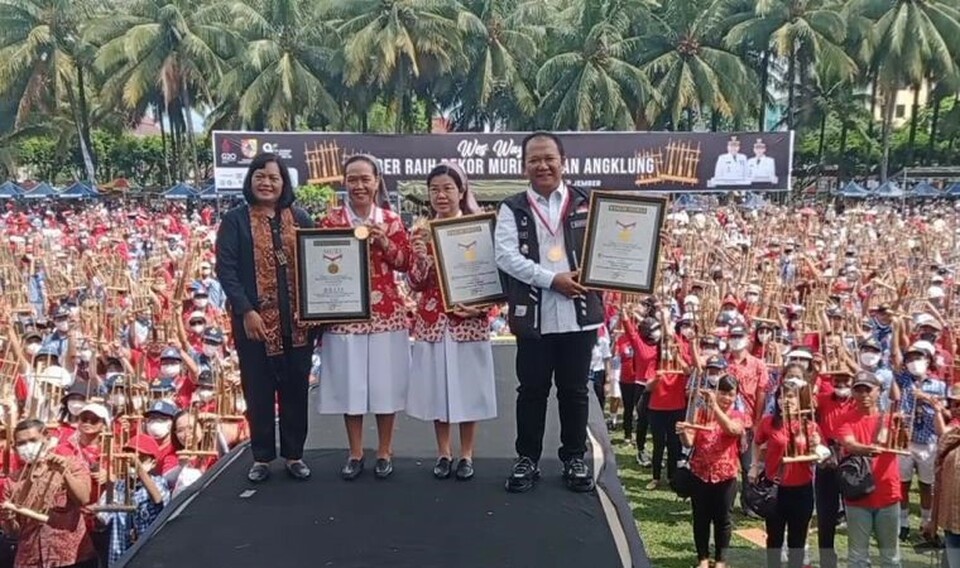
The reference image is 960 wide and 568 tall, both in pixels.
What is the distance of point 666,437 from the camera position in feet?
25.7

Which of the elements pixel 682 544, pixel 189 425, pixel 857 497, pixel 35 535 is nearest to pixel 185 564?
pixel 35 535

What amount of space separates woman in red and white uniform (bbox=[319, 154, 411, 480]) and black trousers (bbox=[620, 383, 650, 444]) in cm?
440

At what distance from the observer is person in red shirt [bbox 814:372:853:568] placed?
5.61 meters

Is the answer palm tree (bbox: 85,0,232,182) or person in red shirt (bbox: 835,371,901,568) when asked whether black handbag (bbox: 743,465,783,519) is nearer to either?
person in red shirt (bbox: 835,371,901,568)

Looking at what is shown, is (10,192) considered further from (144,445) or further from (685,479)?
(685,479)

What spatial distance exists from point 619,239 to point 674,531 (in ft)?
13.8

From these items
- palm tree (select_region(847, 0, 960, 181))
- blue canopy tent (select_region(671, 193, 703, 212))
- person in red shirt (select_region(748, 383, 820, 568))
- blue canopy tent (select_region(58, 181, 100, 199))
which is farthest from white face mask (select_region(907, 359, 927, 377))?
blue canopy tent (select_region(58, 181, 100, 199))

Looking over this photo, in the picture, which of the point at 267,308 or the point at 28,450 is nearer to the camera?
the point at 267,308

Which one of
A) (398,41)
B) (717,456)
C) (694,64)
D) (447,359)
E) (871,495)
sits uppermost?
(398,41)

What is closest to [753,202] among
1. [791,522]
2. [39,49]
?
[791,522]

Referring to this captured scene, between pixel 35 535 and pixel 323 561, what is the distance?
5.76 feet

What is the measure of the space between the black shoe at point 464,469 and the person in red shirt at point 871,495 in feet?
8.43

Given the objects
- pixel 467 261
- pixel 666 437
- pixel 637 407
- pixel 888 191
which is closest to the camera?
pixel 467 261

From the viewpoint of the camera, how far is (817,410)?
584 cm
